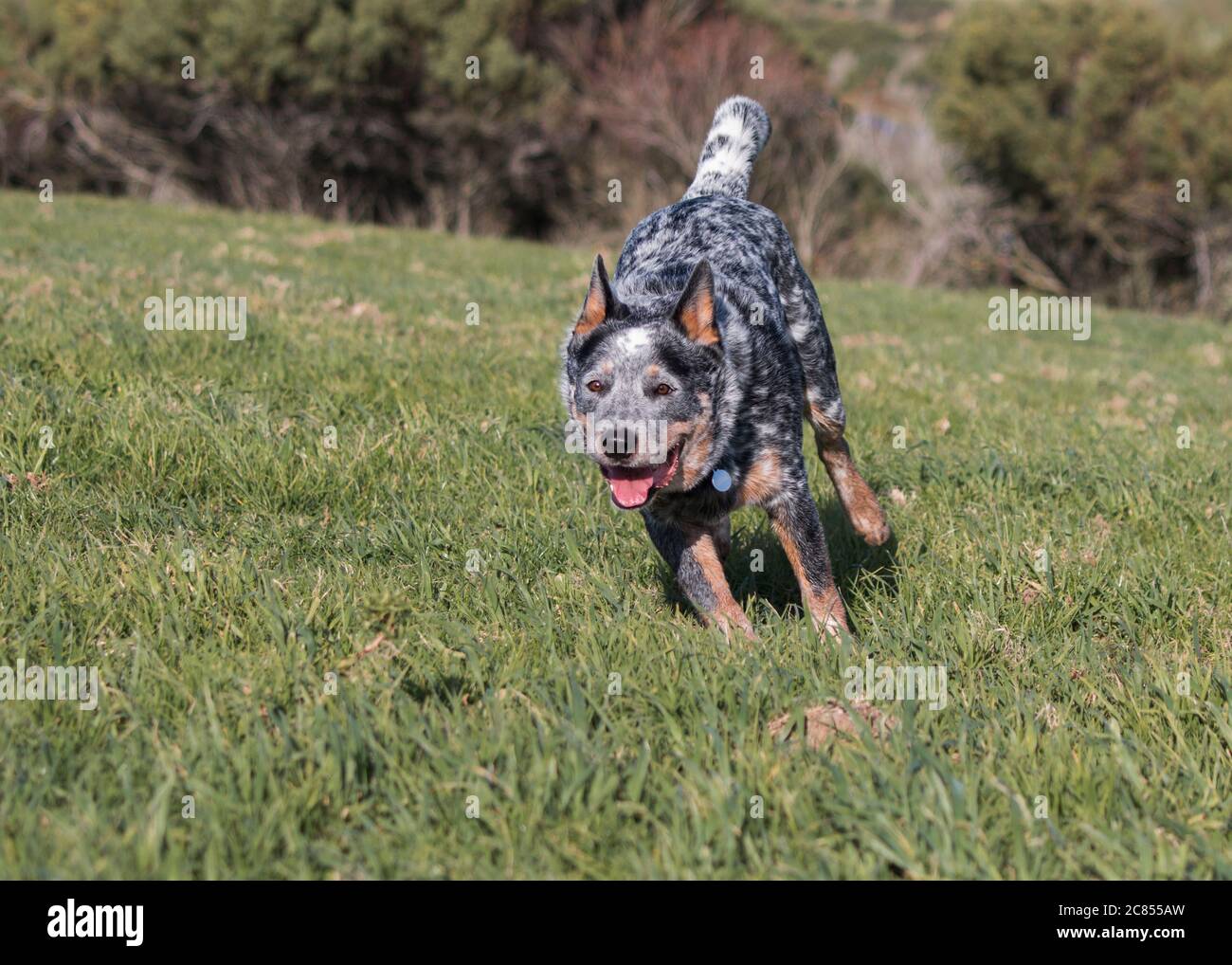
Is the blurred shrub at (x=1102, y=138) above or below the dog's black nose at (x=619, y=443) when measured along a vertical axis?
above

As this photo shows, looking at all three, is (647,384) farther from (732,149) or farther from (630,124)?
(630,124)

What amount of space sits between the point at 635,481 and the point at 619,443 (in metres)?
0.21

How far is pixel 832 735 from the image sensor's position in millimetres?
2998

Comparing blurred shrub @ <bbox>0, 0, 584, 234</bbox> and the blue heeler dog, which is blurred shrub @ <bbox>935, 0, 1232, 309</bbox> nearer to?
blurred shrub @ <bbox>0, 0, 584, 234</bbox>

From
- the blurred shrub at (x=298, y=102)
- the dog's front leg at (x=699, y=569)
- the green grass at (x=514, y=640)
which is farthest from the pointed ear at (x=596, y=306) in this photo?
the blurred shrub at (x=298, y=102)

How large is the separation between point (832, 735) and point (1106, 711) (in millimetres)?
939

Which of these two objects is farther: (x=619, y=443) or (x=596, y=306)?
(x=596, y=306)

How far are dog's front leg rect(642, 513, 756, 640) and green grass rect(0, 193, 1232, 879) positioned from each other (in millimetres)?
194

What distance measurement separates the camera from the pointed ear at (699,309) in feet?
12.6

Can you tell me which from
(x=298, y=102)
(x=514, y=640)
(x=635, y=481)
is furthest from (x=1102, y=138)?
(x=514, y=640)

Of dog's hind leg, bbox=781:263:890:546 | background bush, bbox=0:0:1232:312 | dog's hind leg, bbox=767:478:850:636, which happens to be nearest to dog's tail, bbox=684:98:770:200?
dog's hind leg, bbox=781:263:890:546

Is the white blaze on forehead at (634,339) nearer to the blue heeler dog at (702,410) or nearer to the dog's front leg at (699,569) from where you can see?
the blue heeler dog at (702,410)

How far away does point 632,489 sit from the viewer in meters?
3.63

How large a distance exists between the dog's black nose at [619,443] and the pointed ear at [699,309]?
23.2 inches
